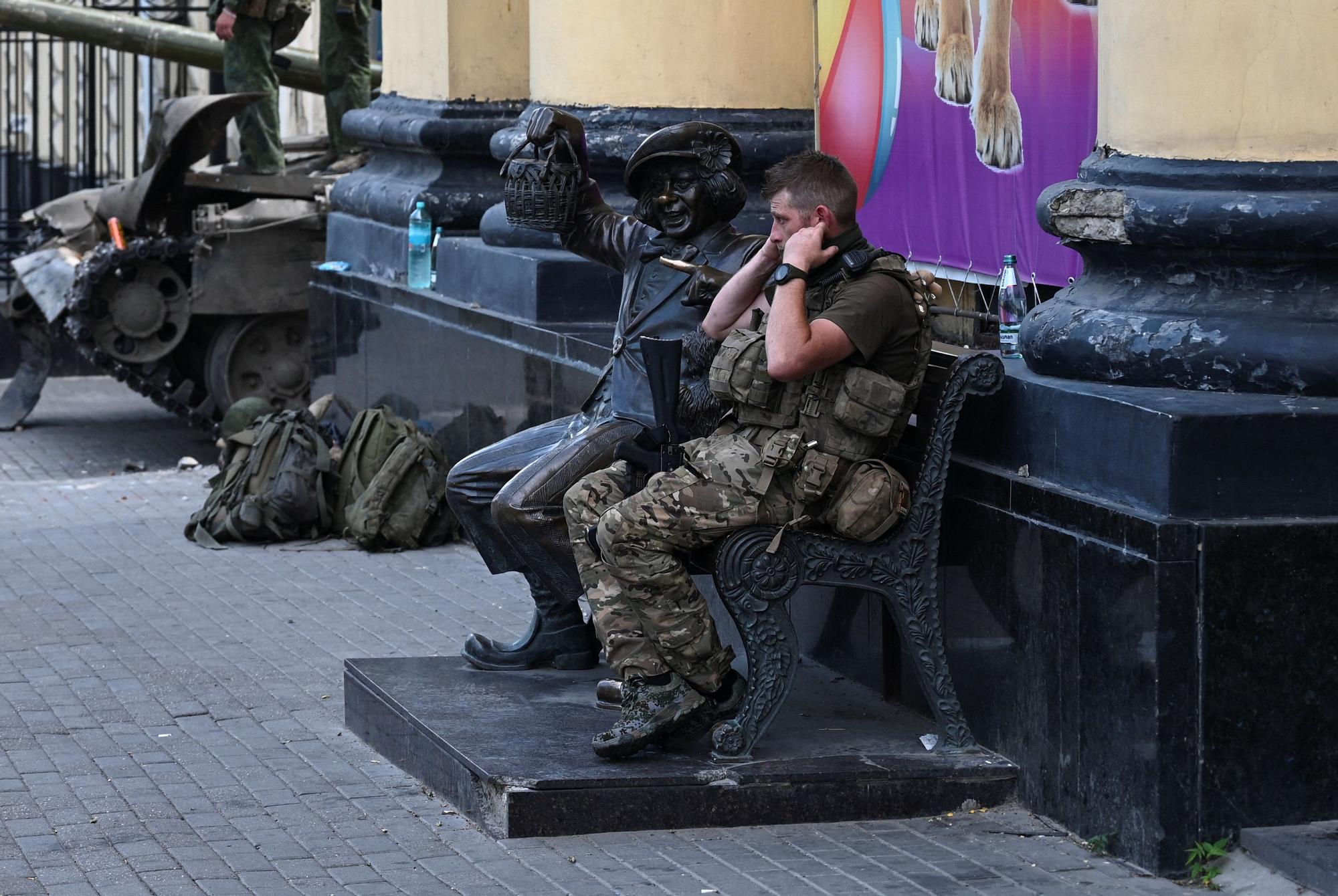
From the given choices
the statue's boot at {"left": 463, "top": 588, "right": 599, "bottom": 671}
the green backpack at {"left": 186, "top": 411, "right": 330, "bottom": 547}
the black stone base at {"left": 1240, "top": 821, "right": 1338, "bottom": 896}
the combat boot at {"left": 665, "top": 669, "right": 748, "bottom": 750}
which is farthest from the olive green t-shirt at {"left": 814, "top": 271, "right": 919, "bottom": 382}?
the green backpack at {"left": 186, "top": 411, "right": 330, "bottom": 547}

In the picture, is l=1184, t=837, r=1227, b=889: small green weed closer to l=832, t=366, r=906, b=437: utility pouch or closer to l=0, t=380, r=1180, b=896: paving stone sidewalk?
l=0, t=380, r=1180, b=896: paving stone sidewalk

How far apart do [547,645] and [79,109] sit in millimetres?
13504

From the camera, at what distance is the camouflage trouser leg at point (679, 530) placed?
4.80 metres

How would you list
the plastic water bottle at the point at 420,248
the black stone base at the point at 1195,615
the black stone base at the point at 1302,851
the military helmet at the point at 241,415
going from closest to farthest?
1. the black stone base at the point at 1302,851
2. the black stone base at the point at 1195,615
3. the plastic water bottle at the point at 420,248
4. the military helmet at the point at 241,415

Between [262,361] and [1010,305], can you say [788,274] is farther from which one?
[262,361]

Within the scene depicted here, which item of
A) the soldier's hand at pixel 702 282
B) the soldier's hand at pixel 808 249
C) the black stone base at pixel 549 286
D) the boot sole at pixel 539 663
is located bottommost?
the boot sole at pixel 539 663

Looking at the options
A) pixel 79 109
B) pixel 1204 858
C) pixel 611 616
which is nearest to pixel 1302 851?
pixel 1204 858

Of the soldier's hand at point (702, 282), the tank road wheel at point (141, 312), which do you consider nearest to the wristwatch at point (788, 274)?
the soldier's hand at point (702, 282)

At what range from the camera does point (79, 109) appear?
18.0m

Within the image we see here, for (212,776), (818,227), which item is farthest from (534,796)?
(818,227)

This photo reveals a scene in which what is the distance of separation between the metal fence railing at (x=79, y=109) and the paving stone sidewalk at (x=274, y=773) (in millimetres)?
7290

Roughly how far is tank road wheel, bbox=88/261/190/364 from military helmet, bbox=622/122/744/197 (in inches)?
277

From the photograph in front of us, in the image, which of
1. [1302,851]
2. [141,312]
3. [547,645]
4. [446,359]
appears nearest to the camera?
[1302,851]

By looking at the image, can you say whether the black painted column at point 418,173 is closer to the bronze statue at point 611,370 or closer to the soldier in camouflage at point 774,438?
the bronze statue at point 611,370
